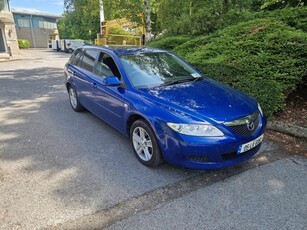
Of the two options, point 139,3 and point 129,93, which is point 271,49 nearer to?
point 129,93

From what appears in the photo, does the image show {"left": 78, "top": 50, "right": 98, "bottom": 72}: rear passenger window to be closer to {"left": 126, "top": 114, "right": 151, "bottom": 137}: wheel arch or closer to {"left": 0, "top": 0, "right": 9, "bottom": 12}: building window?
{"left": 126, "top": 114, "right": 151, "bottom": 137}: wheel arch

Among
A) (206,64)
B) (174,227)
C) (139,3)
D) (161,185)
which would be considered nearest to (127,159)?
(161,185)

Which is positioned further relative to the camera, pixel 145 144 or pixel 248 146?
pixel 145 144

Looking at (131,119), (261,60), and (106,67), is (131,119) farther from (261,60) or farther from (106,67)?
(261,60)

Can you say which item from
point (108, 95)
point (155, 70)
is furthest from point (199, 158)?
point (108, 95)

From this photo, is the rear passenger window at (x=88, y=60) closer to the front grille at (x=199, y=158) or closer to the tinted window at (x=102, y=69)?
the tinted window at (x=102, y=69)

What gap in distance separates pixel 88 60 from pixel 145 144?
2.36 metres

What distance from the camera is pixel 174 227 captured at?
2.20 metres

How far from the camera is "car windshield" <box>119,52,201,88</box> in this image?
3.43 metres

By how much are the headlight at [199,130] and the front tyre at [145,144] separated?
0.44 m

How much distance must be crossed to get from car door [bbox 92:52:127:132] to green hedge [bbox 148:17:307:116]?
250cm

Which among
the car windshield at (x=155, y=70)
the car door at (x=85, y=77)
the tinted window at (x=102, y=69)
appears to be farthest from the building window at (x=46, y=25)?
the car windshield at (x=155, y=70)

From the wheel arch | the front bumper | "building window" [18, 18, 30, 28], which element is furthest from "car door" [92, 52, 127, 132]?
"building window" [18, 18, 30, 28]

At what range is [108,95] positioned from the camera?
3.67 m
